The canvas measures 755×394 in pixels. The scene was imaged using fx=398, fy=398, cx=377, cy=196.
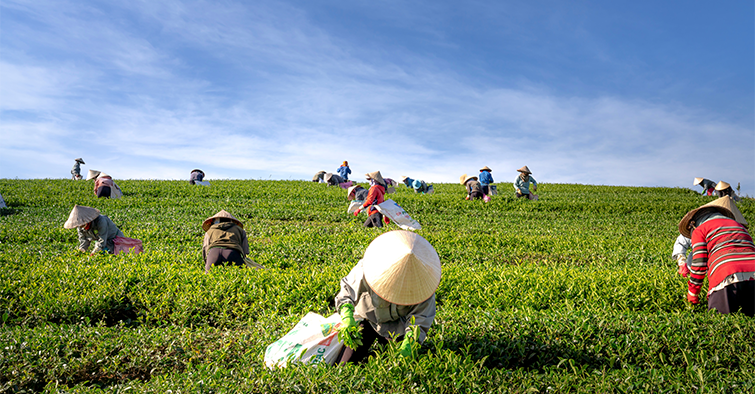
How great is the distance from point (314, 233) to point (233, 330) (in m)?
6.42

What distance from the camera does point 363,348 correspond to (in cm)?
373

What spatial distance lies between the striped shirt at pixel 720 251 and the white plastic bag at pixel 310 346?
4.68 metres

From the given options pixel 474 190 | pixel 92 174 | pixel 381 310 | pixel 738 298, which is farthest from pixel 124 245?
pixel 474 190

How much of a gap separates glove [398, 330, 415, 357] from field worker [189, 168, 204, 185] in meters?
24.3

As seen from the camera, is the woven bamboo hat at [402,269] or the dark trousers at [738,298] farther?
the dark trousers at [738,298]

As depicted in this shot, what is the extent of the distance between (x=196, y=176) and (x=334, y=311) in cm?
2311

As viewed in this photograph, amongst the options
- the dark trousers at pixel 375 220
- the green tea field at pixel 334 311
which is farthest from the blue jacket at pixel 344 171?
the green tea field at pixel 334 311

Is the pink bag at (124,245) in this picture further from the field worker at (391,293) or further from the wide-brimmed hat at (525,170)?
the wide-brimmed hat at (525,170)

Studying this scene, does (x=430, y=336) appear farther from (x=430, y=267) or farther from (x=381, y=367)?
(x=430, y=267)

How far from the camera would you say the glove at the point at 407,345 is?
3312 mm

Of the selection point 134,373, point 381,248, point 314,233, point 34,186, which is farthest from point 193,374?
point 34,186

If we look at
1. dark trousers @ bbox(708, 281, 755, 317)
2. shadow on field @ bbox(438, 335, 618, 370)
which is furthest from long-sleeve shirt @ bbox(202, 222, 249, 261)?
dark trousers @ bbox(708, 281, 755, 317)

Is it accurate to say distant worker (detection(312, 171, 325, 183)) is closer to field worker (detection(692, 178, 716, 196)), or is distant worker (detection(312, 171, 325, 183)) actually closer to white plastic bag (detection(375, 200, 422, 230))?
white plastic bag (detection(375, 200, 422, 230))

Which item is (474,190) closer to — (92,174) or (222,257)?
(222,257)
